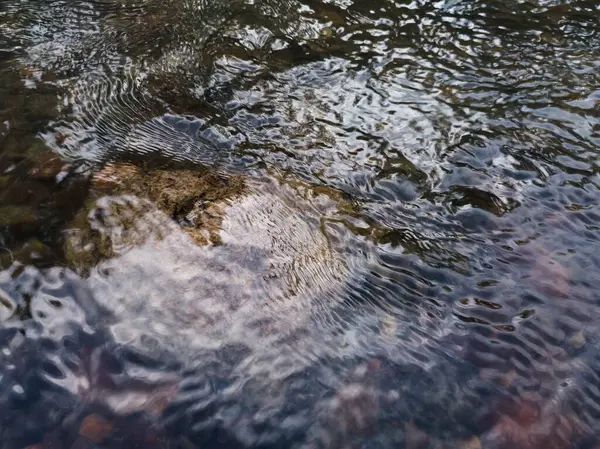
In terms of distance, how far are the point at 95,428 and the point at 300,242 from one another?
1.79 meters

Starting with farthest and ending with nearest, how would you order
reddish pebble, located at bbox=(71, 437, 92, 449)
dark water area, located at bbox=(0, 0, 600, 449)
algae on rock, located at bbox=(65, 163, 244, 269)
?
algae on rock, located at bbox=(65, 163, 244, 269)
dark water area, located at bbox=(0, 0, 600, 449)
reddish pebble, located at bbox=(71, 437, 92, 449)

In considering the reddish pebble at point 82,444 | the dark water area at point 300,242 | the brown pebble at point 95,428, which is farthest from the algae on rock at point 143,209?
the reddish pebble at point 82,444

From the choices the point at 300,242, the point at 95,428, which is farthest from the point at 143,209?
the point at 95,428

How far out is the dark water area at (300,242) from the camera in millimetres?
2973

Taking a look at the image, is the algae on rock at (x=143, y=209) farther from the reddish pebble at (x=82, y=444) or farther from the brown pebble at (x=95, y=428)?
the reddish pebble at (x=82, y=444)

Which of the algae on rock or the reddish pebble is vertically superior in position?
the algae on rock

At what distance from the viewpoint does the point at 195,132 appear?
4.80 meters

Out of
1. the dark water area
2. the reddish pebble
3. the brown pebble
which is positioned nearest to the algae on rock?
the dark water area

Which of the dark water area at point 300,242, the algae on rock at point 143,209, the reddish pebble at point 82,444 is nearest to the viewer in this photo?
the reddish pebble at point 82,444

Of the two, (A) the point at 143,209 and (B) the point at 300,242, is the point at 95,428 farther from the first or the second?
(B) the point at 300,242

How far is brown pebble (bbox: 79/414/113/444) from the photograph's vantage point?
2.82 metres

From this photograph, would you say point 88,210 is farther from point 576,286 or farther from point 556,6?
point 556,6

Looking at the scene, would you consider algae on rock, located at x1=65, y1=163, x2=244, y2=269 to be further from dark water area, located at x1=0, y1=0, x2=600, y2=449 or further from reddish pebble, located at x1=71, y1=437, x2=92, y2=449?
reddish pebble, located at x1=71, y1=437, x2=92, y2=449

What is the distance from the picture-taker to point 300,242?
147 inches
